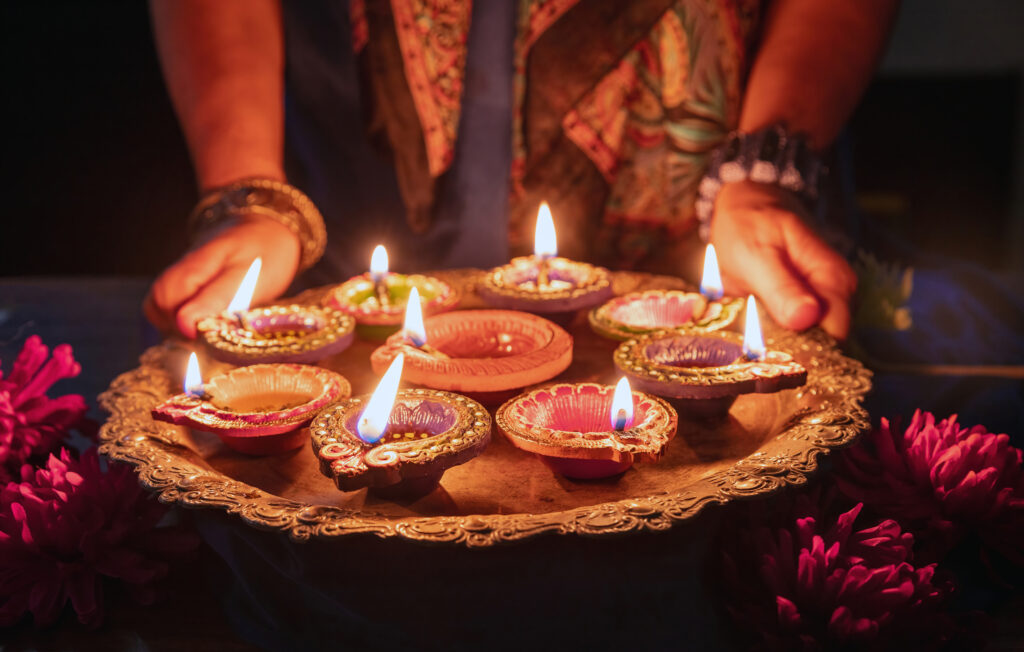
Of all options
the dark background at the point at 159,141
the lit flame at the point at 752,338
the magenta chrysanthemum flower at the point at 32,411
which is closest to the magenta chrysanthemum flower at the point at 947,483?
the lit flame at the point at 752,338

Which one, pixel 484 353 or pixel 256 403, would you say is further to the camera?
pixel 484 353

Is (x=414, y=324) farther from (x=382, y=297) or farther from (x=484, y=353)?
(x=382, y=297)

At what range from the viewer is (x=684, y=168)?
7.16ft

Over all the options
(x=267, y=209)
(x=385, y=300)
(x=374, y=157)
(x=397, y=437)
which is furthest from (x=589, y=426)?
(x=374, y=157)

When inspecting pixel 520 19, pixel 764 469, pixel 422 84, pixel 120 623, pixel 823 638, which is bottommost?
pixel 120 623

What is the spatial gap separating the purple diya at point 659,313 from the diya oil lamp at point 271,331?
45 centimetres

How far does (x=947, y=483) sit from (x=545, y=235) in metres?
0.89

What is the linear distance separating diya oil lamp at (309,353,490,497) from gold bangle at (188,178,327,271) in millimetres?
796

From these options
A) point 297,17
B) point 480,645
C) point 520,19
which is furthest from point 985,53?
point 480,645

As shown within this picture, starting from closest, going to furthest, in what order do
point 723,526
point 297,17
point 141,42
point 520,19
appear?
point 723,526
point 520,19
point 297,17
point 141,42

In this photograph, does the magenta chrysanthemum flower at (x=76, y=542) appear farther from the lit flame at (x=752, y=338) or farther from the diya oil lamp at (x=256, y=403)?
the lit flame at (x=752, y=338)

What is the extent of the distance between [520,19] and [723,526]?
4.36 feet

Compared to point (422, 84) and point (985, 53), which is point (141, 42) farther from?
point (985, 53)

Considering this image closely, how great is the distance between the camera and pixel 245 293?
5.44 ft
